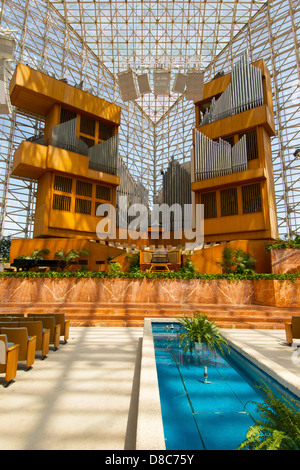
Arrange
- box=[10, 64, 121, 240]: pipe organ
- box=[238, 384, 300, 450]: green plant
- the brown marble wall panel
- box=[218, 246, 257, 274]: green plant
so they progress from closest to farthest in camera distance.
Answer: box=[238, 384, 300, 450]: green plant → the brown marble wall panel → box=[218, 246, 257, 274]: green plant → box=[10, 64, 121, 240]: pipe organ

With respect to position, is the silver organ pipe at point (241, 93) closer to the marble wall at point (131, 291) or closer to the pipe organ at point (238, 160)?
the pipe organ at point (238, 160)

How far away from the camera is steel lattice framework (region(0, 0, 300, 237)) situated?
70.9 ft

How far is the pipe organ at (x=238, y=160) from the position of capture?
48.7 feet

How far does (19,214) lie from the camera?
81.5 feet

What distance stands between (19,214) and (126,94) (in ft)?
48.3

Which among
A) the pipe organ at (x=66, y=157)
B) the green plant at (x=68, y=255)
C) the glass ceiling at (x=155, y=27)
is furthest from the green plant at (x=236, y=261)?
the glass ceiling at (x=155, y=27)

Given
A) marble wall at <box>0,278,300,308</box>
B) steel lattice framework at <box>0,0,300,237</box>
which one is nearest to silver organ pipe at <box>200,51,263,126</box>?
steel lattice framework at <box>0,0,300,237</box>

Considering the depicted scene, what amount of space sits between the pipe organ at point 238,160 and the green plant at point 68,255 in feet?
24.0

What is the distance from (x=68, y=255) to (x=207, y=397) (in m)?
10.9

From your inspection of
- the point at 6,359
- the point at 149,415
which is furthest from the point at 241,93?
the point at 149,415

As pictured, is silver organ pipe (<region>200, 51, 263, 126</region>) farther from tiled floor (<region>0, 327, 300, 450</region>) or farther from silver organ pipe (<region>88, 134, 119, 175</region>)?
tiled floor (<region>0, 327, 300, 450</region>)

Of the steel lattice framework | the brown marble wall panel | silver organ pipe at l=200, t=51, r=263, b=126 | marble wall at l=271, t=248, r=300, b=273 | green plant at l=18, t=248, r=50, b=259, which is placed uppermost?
the steel lattice framework

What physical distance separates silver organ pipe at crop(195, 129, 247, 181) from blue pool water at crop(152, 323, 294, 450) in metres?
13.0

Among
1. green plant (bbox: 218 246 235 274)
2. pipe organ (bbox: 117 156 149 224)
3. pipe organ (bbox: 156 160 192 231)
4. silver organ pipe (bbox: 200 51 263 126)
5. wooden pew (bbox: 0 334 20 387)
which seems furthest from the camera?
pipe organ (bbox: 156 160 192 231)
